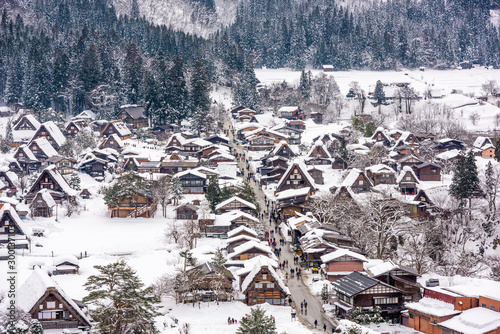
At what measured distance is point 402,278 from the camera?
37188mm

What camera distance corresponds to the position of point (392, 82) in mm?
112188

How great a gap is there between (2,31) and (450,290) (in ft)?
299

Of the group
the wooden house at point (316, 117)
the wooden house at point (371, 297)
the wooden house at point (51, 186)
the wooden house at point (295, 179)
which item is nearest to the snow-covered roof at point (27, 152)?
the wooden house at point (51, 186)

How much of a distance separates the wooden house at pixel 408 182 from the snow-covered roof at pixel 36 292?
1479 inches

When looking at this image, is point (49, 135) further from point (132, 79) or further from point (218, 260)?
point (218, 260)

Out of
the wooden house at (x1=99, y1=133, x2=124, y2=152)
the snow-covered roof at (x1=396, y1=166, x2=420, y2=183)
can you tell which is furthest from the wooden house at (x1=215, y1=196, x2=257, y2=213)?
the wooden house at (x1=99, y1=133, x2=124, y2=152)

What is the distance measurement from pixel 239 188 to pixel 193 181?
20.6 feet

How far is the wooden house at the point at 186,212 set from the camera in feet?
172

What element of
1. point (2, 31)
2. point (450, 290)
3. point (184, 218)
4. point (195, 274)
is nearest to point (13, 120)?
point (2, 31)

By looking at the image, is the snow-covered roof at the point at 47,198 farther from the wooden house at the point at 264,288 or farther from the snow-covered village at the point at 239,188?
the wooden house at the point at 264,288

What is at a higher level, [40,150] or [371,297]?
[40,150]

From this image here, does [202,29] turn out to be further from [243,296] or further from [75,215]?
[243,296]

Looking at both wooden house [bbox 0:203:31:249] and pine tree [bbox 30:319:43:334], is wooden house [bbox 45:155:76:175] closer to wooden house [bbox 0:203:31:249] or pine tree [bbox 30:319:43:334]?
wooden house [bbox 0:203:31:249]

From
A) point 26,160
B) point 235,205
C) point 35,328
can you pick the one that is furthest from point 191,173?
point 35,328
